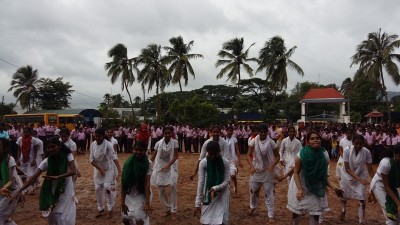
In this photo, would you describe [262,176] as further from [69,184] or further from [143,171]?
[69,184]

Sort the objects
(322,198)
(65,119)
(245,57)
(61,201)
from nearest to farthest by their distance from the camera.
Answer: (61,201)
(322,198)
(245,57)
(65,119)

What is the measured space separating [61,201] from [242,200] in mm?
5292

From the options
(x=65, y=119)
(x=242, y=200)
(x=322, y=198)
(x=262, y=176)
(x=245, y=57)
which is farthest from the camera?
(x=65, y=119)

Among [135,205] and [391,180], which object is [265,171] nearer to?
[391,180]

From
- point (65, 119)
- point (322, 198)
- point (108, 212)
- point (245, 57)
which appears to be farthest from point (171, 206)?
point (65, 119)

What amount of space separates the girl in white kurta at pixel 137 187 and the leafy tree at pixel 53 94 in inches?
2184

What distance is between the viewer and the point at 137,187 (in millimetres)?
5031

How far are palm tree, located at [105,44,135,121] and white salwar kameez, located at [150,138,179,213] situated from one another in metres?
29.3

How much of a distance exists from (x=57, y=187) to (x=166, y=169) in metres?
2.89

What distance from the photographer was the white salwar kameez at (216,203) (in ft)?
16.2

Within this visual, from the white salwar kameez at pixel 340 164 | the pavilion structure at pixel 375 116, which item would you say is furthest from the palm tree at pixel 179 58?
the white salwar kameez at pixel 340 164

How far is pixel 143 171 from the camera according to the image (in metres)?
4.99

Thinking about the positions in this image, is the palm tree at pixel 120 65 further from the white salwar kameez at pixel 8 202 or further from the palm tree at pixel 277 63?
the white salwar kameez at pixel 8 202

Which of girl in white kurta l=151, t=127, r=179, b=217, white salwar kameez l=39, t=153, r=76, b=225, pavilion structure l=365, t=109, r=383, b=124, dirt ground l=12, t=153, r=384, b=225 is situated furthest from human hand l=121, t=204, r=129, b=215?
pavilion structure l=365, t=109, r=383, b=124
